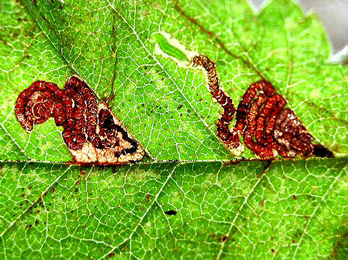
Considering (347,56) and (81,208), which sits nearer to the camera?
(347,56)

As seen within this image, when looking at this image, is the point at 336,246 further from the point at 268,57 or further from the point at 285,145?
the point at 268,57

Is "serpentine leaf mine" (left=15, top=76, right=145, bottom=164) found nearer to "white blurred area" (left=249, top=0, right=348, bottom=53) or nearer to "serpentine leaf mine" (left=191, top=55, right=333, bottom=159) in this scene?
"serpentine leaf mine" (left=191, top=55, right=333, bottom=159)

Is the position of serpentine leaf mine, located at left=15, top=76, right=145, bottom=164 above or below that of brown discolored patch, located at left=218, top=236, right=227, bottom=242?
above

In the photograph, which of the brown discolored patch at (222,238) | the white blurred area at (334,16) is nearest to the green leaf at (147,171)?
the brown discolored patch at (222,238)

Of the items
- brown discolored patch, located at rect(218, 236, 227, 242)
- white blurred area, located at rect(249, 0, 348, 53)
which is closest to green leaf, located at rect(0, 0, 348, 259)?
brown discolored patch, located at rect(218, 236, 227, 242)

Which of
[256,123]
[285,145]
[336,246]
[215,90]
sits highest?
[215,90]

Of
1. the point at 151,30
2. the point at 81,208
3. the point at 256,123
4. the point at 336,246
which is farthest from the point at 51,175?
the point at 336,246
